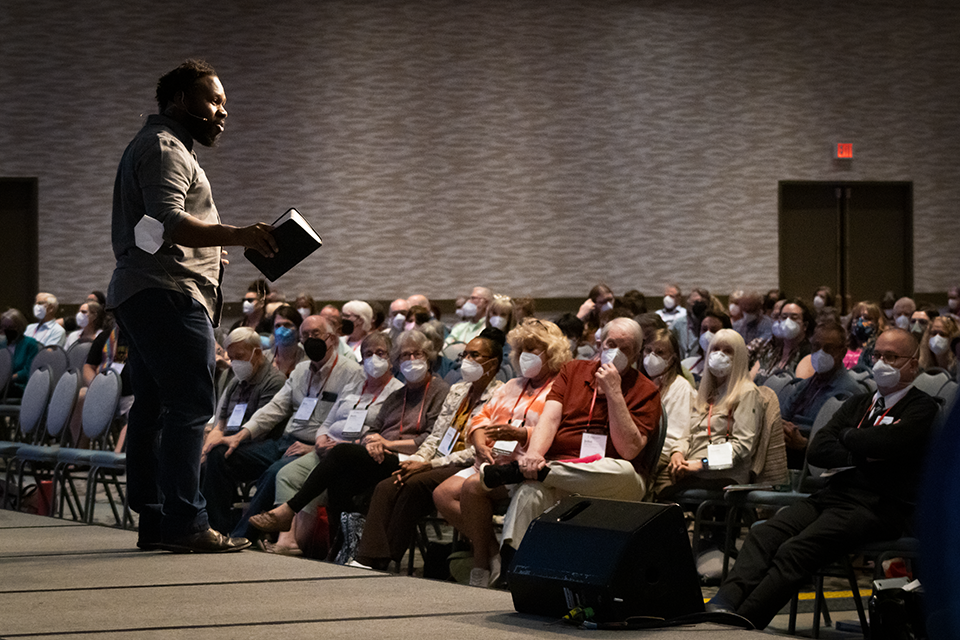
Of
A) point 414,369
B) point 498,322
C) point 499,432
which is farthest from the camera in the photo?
point 498,322

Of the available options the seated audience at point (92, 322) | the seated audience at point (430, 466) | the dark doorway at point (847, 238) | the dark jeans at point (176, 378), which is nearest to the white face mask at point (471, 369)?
the seated audience at point (430, 466)

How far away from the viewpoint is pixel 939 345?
758cm

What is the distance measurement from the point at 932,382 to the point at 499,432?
2.19 metres

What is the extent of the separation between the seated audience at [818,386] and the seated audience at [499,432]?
1.35m

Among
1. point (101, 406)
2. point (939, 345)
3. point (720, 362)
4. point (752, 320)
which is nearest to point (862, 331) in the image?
point (752, 320)

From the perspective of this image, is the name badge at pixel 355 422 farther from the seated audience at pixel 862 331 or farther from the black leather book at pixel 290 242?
the seated audience at pixel 862 331

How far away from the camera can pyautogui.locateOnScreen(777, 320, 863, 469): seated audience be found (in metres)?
6.34

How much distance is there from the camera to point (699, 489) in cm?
556

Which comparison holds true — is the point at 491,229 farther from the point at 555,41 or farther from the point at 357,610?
the point at 357,610

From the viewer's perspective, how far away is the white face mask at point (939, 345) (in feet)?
24.7

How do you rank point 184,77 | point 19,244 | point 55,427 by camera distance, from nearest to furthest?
point 184,77
point 55,427
point 19,244

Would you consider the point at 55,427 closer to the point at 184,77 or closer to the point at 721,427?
the point at 721,427

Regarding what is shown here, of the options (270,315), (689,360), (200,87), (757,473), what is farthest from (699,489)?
(270,315)

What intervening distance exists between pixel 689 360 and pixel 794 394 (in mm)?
1304
